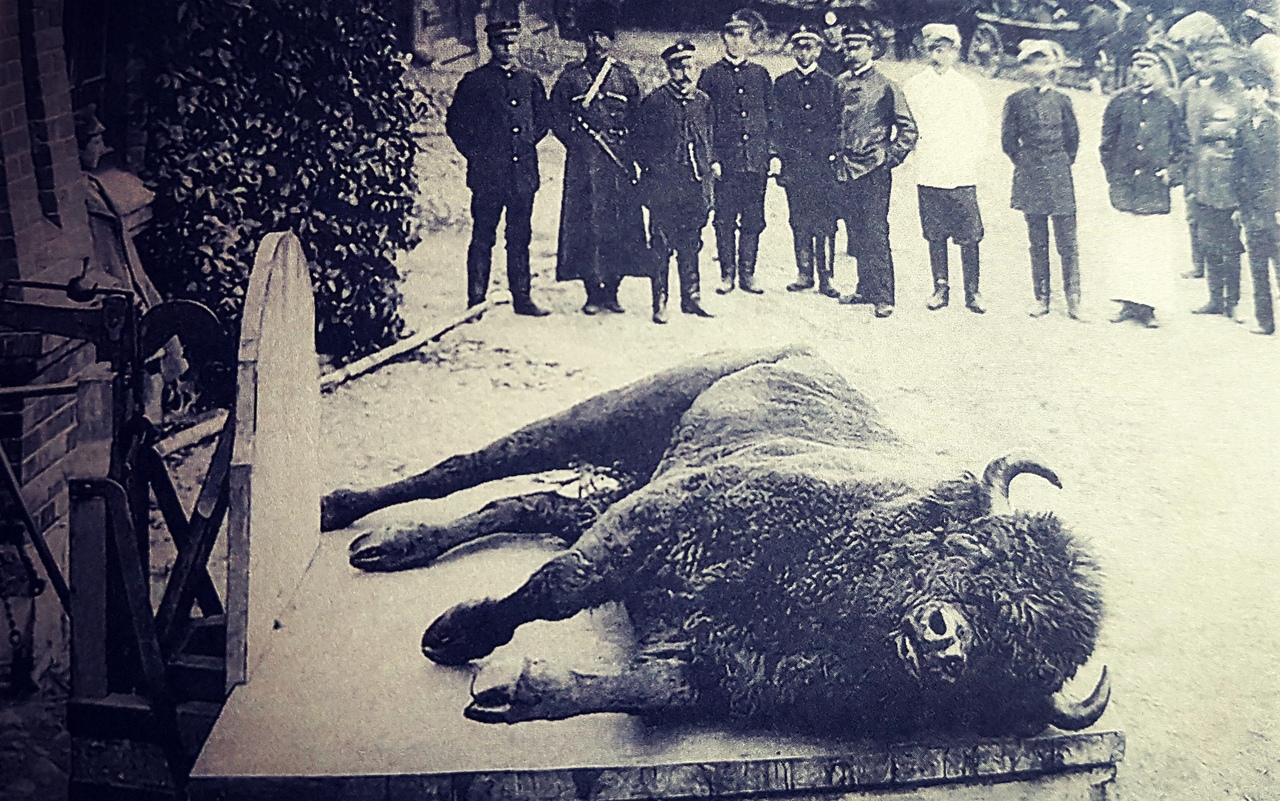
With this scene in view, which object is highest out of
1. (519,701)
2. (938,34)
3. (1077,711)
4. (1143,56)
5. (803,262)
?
(938,34)

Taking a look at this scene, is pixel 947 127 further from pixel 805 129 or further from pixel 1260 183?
pixel 1260 183

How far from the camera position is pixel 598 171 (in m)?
3.87

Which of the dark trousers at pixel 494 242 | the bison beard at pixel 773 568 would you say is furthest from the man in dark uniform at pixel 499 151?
the bison beard at pixel 773 568

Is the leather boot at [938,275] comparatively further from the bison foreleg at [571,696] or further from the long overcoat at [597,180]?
the bison foreleg at [571,696]

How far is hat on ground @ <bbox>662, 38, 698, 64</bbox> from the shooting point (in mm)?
3918

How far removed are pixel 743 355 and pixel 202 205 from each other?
1.92m

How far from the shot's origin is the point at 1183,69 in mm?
4184

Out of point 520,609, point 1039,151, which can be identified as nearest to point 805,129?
point 1039,151

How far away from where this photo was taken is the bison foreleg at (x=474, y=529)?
360cm

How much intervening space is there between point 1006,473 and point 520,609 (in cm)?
178

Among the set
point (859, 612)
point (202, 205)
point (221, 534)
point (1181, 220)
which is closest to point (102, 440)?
point (221, 534)

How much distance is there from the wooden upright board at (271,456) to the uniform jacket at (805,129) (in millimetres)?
1766

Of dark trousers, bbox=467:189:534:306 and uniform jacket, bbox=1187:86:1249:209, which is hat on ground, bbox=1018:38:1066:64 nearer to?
uniform jacket, bbox=1187:86:1249:209

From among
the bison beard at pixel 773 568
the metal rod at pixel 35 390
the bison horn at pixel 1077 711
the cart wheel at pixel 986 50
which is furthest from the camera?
the cart wheel at pixel 986 50
